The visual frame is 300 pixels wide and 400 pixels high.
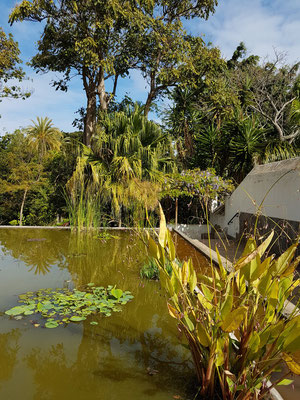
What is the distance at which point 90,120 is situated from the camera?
1174 cm

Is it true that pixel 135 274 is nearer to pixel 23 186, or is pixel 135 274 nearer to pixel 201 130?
pixel 23 186

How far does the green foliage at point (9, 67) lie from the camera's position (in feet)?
34.6

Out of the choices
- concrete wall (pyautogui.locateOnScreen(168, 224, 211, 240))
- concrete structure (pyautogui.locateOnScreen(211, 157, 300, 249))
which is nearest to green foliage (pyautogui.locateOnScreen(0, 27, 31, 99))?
concrete wall (pyautogui.locateOnScreen(168, 224, 211, 240))

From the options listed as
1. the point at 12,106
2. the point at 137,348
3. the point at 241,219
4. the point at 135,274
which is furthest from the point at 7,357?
the point at 12,106

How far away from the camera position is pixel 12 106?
39.0 feet

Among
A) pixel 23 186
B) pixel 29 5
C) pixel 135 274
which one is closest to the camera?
pixel 135 274

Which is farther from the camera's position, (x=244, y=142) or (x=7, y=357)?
(x=244, y=142)

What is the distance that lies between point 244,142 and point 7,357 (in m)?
10.0

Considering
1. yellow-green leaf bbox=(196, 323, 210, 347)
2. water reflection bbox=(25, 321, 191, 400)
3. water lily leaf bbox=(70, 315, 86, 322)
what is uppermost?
yellow-green leaf bbox=(196, 323, 210, 347)

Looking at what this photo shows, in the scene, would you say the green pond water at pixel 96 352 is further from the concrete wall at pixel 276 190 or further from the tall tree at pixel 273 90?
the tall tree at pixel 273 90

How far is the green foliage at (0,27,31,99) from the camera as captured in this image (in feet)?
34.6

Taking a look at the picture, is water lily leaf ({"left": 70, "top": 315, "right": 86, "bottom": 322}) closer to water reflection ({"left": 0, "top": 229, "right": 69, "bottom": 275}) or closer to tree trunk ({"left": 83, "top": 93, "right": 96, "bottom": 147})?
water reflection ({"left": 0, "top": 229, "right": 69, "bottom": 275})

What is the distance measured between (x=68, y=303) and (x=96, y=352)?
92cm

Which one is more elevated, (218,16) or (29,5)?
(218,16)
